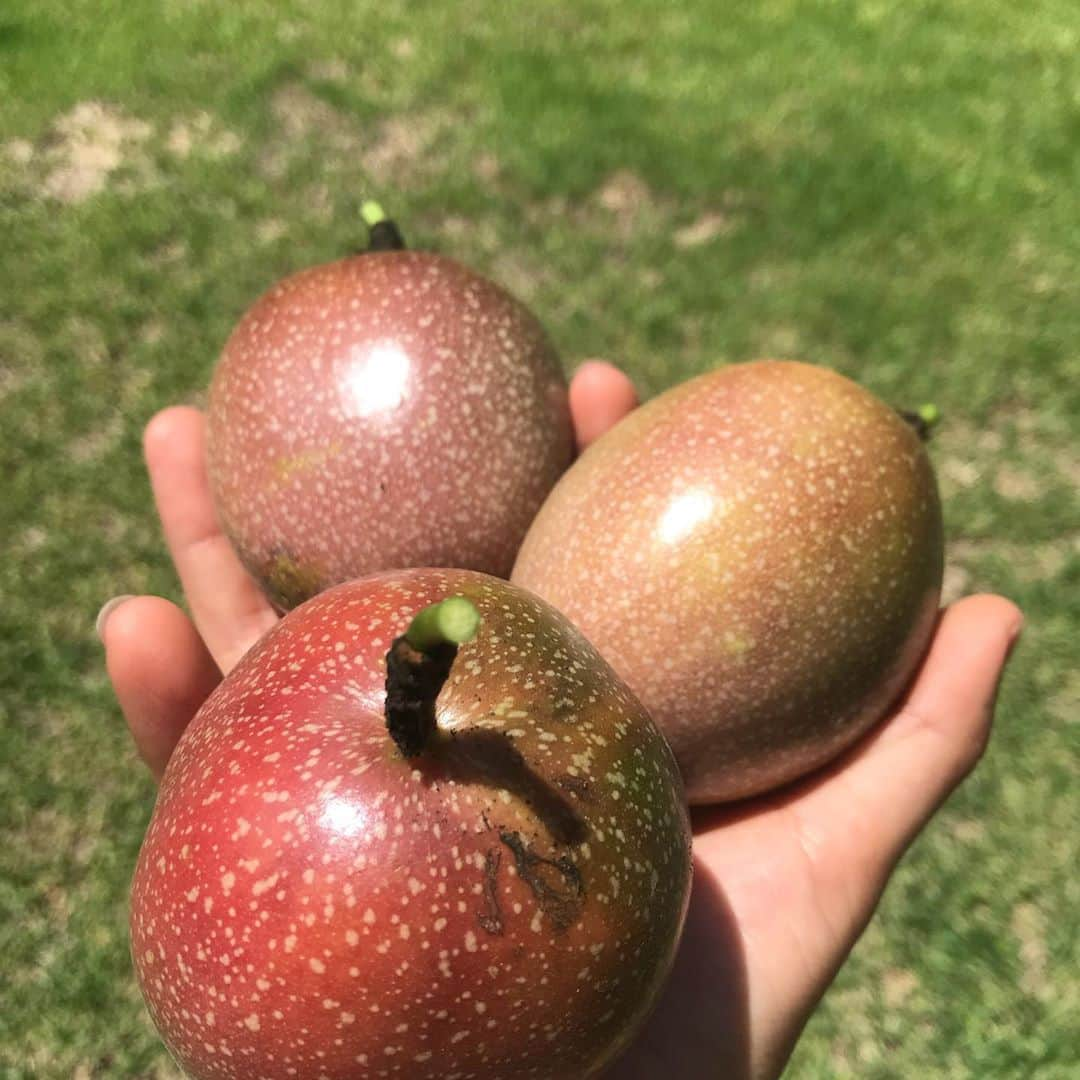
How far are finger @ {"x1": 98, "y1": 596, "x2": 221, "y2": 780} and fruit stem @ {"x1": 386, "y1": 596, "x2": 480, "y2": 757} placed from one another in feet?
3.59

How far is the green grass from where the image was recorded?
369cm

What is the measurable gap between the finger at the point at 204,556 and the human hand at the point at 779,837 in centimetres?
45

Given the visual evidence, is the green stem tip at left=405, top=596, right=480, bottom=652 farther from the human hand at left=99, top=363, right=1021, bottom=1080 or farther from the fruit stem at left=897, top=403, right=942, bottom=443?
the fruit stem at left=897, top=403, right=942, bottom=443

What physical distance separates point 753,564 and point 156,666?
1359 mm

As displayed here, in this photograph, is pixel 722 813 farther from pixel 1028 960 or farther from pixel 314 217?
pixel 314 217

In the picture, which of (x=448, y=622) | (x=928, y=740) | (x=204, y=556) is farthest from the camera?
(x=204, y=556)

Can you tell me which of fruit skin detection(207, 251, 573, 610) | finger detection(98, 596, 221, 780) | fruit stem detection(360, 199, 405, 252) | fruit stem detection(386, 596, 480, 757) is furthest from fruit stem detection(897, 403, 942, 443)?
finger detection(98, 596, 221, 780)

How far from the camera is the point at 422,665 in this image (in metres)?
1.45

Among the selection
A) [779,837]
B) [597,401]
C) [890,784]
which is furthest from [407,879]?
[597,401]

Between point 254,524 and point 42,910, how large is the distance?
2.06m

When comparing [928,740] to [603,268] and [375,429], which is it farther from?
[603,268]

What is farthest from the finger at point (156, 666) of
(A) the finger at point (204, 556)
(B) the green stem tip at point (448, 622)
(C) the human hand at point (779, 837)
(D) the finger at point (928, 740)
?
(D) the finger at point (928, 740)

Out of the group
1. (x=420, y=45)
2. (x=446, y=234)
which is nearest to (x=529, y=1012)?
(x=446, y=234)

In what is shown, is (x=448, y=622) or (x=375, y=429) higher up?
(x=448, y=622)
